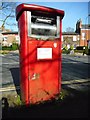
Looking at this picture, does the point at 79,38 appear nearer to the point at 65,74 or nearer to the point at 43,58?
the point at 65,74

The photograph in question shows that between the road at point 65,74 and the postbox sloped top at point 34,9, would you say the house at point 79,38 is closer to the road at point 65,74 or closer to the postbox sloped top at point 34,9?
the road at point 65,74

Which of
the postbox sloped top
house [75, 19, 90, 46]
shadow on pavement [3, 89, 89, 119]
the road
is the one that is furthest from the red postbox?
house [75, 19, 90, 46]

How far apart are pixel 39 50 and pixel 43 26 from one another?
54 cm

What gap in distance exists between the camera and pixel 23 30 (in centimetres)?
486

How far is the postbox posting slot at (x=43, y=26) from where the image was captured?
16.0ft

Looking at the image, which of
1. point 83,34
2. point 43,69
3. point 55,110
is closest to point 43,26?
point 43,69

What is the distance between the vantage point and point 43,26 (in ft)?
16.7

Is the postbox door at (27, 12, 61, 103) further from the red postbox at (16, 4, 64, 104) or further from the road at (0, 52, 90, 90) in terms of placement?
the road at (0, 52, 90, 90)

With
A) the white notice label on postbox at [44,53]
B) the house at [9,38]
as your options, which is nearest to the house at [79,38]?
the house at [9,38]

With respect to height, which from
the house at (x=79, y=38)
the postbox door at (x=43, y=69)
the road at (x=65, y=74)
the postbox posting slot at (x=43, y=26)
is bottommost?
the road at (x=65, y=74)

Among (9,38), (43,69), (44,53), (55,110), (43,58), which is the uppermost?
(9,38)

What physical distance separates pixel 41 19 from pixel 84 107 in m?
2.09

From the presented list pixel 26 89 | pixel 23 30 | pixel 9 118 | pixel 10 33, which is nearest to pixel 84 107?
pixel 26 89

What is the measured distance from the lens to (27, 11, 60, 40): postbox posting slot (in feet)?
16.0
